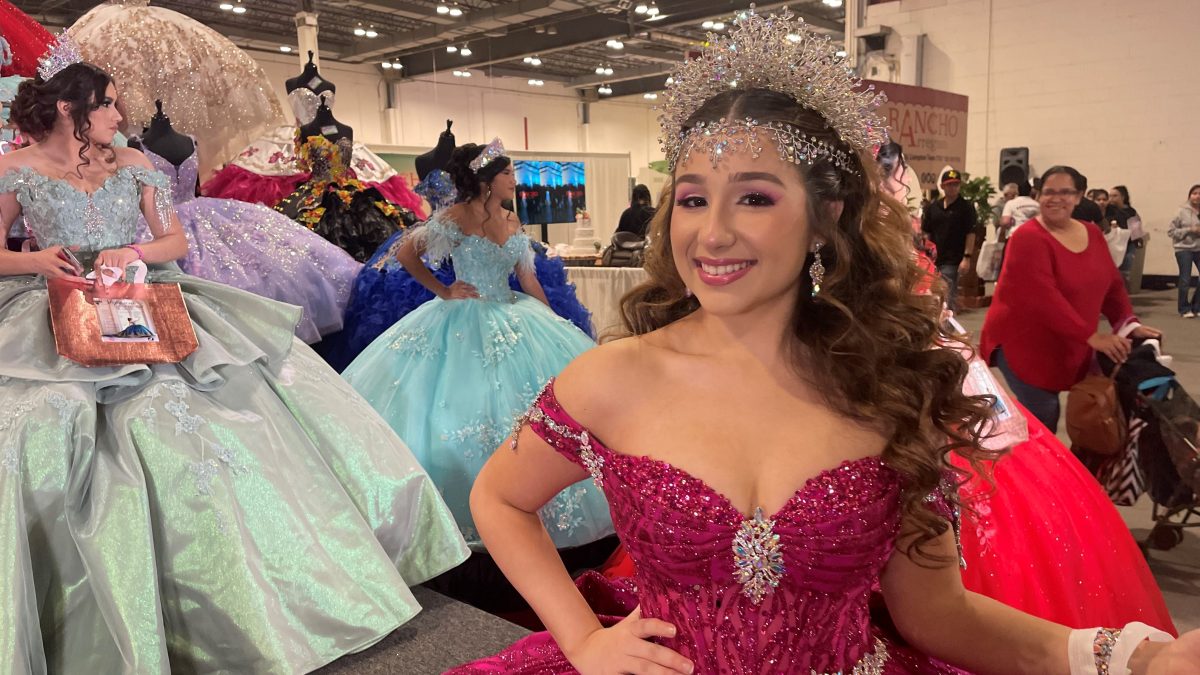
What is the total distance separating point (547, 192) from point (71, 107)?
904 centimetres

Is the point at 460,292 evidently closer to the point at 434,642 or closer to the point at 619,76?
the point at 434,642

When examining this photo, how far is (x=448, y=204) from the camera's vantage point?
3.44 meters

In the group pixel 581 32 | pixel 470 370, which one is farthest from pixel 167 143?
pixel 581 32

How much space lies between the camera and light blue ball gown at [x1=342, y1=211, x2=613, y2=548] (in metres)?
2.74

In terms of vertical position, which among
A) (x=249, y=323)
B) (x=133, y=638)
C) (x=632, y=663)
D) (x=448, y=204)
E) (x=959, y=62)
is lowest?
(x=133, y=638)

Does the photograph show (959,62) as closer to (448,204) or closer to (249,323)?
(448,204)

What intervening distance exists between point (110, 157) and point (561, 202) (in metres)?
9.08

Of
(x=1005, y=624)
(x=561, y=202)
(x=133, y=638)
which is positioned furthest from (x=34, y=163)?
(x=561, y=202)

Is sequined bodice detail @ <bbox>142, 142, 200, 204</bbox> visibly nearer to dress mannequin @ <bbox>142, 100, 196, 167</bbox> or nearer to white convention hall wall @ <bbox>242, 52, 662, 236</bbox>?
dress mannequin @ <bbox>142, 100, 196, 167</bbox>

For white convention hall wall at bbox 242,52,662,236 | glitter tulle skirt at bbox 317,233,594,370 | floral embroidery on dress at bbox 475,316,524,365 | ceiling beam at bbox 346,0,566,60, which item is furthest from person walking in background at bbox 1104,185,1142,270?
floral embroidery on dress at bbox 475,316,524,365

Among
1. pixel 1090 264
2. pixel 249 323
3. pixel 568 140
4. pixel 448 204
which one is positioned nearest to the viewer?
pixel 249 323

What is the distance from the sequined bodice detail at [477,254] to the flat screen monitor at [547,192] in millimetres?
6892

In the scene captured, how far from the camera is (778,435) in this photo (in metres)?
1.09

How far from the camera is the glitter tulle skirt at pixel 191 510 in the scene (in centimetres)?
175
